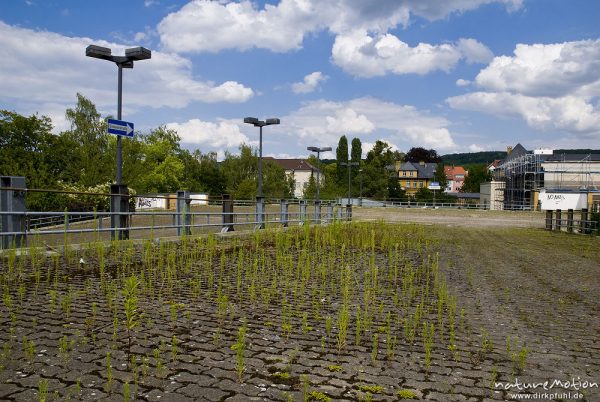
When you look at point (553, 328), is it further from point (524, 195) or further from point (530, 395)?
point (524, 195)

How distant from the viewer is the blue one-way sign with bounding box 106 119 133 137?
12.4 m

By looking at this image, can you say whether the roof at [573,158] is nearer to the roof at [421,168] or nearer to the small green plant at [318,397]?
the roof at [421,168]

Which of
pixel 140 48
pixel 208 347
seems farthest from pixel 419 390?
pixel 140 48

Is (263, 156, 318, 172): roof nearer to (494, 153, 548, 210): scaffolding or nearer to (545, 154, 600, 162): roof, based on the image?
(494, 153, 548, 210): scaffolding

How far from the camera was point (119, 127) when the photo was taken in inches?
496

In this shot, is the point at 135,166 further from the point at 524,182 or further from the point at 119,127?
the point at 524,182

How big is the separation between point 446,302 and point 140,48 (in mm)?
11380

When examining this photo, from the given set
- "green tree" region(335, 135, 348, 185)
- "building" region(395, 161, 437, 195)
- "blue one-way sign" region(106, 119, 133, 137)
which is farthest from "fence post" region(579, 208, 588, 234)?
"building" region(395, 161, 437, 195)

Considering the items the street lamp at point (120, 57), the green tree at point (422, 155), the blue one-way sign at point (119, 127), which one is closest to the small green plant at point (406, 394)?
the blue one-way sign at point (119, 127)

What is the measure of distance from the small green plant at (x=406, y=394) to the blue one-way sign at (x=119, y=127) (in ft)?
36.6

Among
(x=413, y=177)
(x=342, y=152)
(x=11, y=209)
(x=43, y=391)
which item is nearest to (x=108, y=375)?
(x=43, y=391)

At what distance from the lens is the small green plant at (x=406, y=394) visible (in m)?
3.03

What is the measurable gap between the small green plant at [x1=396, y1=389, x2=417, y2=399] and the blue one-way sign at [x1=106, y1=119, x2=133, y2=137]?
11.2 metres

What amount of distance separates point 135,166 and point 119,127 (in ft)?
131
